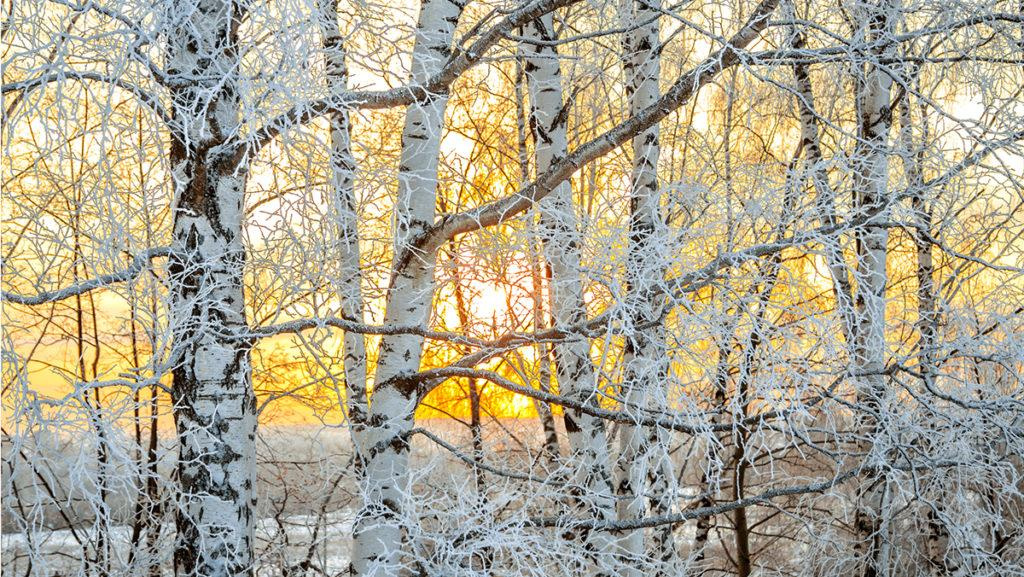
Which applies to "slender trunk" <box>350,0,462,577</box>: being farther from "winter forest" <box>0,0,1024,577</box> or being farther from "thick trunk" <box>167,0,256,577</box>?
"thick trunk" <box>167,0,256,577</box>

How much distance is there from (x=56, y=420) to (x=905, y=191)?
3025 mm

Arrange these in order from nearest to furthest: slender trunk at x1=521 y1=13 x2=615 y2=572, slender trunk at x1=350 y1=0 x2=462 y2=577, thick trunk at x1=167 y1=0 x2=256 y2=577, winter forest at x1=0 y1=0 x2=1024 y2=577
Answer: winter forest at x1=0 y1=0 x2=1024 y2=577, thick trunk at x1=167 y1=0 x2=256 y2=577, slender trunk at x1=350 y1=0 x2=462 y2=577, slender trunk at x1=521 y1=13 x2=615 y2=572

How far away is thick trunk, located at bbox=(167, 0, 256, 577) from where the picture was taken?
3418mm

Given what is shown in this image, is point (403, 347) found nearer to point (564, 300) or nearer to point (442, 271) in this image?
point (442, 271)

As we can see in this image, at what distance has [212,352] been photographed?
344cm

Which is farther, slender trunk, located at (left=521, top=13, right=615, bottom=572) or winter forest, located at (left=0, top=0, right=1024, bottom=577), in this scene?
slender trunk, located at (left=521, top=13, right=615, bottom=572)

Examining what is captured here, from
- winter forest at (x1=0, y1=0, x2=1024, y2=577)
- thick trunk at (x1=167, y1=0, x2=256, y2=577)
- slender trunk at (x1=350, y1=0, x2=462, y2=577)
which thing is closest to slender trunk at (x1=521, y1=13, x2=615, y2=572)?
winter forest at (x1=0, y1=0, x2=1024, y2=577)

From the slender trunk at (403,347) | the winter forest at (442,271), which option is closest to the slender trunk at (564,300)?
the winter forest at (442,271)

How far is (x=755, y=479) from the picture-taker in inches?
399

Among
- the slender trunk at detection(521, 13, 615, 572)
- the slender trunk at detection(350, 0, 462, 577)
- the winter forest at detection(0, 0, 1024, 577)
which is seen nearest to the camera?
the winter forest at detection(0, 0, 1024, 577)

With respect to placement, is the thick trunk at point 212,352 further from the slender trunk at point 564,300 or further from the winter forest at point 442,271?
the slender trunk at point 564,300

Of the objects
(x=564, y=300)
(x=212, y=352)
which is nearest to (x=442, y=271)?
(x=564, y=300)

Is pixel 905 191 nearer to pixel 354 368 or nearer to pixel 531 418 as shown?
pixel 354 368

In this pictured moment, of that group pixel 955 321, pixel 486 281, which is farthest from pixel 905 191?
pixel 955 321
